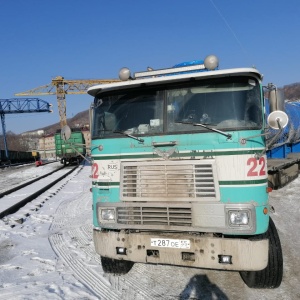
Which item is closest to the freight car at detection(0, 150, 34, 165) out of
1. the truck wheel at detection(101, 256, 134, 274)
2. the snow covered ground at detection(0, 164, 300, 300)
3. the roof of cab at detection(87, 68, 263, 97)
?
the snow covered ground at detection(0, 164, 300, 300)

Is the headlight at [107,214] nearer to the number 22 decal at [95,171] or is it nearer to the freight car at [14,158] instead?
the number 22 decal at [95,171]

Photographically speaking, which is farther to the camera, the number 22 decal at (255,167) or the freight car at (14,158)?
the freight car at (14,158)

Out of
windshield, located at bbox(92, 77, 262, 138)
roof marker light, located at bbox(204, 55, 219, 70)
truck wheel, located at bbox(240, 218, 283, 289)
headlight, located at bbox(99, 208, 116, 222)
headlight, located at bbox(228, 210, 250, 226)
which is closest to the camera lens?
headlight, located at bbox(228, 210, 250, 226)

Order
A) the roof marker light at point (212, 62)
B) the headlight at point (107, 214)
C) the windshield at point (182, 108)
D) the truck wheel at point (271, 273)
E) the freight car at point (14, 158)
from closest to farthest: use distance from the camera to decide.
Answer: the windshield at point (182, 108), the truck wheel at point (271, 273), the headlight at point (107, 214), the roof marker light at point (212, 62), the freight car at point (14, 158)

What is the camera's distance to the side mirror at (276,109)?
13.1ft

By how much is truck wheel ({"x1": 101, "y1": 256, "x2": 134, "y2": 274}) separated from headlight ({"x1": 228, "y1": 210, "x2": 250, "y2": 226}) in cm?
184

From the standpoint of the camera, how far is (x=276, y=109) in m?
4.34

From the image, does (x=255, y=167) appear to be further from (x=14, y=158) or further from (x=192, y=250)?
(x=14, y=158)

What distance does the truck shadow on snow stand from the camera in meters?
4.05

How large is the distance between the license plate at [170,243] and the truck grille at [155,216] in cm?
22

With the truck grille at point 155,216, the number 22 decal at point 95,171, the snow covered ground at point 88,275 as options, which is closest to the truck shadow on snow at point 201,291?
the snow covered ground at point 88,275

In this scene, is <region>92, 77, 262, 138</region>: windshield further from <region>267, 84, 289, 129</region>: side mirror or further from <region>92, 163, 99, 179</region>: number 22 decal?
<region>92, 163, 99, 179</region>: number 22 decal

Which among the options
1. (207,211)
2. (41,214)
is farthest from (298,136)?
(207,211)

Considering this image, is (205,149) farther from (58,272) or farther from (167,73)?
(58,272)
